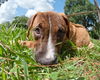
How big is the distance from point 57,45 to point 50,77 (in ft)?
4.62

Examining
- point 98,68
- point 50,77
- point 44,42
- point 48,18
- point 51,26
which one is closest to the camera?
point 50,77

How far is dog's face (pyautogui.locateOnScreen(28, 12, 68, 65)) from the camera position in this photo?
2.84m

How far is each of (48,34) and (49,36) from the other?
6cm

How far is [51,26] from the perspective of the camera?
3447 mm

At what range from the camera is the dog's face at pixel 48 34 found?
2.84m

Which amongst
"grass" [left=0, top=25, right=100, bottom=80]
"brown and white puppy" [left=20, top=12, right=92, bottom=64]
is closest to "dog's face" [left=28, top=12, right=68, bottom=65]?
"brown and white puppy" [left=20, top=12, right=92, bottom=64]

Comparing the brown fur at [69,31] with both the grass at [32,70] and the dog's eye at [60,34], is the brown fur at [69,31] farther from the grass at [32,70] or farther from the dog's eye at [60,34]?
the grass at [32,70]

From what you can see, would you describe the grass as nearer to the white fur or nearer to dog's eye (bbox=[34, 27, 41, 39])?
the white fur

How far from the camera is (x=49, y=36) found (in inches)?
130

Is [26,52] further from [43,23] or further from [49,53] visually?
[43,23]

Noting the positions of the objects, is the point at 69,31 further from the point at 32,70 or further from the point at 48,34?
the point at 32,70

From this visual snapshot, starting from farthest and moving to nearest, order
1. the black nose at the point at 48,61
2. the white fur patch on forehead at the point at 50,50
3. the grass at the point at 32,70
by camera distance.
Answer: the white fur patch on forehead at the point at 50,50 < the black nose at the point at 48,61 < the grass at the point at 32,70

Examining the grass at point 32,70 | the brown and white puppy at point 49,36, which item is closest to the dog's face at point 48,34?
the brown and white puppy at point 49,36

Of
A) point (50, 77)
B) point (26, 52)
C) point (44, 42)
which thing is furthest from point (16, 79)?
point (44, 42)
